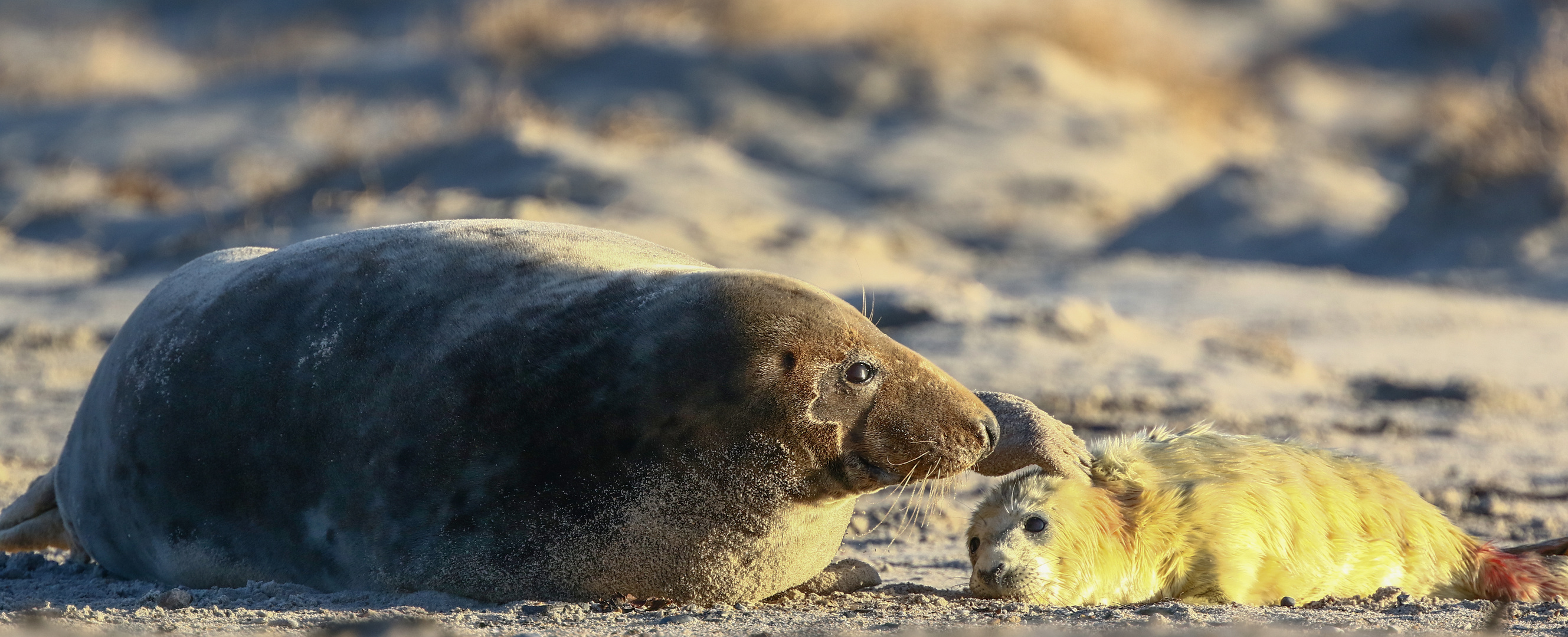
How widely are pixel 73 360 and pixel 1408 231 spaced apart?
10.0 meters

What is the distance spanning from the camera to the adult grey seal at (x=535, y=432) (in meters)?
3.07

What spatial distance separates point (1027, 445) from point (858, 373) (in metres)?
0.52

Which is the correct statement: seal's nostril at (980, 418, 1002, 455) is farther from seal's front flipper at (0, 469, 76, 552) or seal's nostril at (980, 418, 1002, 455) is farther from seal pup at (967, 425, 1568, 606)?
seal's front flipper at (0, 469, 76, 552)

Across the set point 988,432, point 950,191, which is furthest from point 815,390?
point 950,191

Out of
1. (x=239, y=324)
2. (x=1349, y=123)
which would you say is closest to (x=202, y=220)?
(x=239, y=324)

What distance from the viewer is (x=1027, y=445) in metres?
3.39

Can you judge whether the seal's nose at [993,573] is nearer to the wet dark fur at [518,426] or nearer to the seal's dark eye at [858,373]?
the wet dark fur at [518,426]

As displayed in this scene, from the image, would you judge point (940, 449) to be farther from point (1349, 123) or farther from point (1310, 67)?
point (1310, 67)

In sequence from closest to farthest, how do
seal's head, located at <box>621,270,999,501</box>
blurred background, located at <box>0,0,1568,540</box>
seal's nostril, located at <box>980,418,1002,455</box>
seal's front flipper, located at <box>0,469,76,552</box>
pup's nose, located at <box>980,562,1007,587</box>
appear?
seal's head, located at <box>621,270,999,501</box>
seal's nostril, located at <box>980,418,1002,455</box>
pup's nose, located at <box>980,562,1007,587</box>
seal's front flipper, located at <box>0,469,76,552</box>
blurred background, located at <box>0,0,1568,540</box>

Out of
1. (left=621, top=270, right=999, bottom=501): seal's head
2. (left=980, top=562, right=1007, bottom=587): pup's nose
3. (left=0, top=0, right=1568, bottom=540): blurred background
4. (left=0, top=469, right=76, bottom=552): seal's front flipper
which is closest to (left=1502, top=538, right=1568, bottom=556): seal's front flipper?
(left=0, top=0, right=1568, bottom=540): blurred background

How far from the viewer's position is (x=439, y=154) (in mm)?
12203

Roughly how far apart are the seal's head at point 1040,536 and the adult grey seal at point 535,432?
0.25m

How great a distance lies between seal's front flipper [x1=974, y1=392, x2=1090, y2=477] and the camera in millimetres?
3395

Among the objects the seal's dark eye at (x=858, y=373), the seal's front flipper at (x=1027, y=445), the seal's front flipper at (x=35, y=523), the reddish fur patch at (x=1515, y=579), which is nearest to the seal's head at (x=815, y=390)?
the seal's dark eye at (x=858, y=373)
